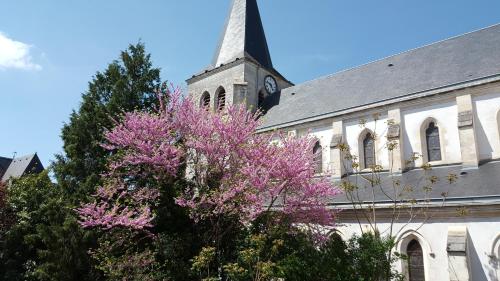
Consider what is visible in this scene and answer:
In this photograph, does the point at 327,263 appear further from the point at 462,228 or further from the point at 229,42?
the point at 229,42

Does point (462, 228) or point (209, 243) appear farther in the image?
point (462, 228)

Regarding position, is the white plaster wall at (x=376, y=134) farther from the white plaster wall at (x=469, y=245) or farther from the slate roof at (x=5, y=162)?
the slate roof at (x=5, y=162)

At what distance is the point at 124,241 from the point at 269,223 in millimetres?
3467

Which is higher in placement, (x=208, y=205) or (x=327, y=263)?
(x=208, y=205)

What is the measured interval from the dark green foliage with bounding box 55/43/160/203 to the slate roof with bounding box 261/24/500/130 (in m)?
9.00

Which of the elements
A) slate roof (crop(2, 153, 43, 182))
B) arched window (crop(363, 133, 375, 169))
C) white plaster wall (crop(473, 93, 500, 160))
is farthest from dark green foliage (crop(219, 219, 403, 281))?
slate roof (crop(2, 153, 43, 182))

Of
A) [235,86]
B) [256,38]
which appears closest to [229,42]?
[256,38]

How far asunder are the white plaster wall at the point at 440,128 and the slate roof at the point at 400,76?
826mm

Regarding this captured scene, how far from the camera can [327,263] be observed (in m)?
8.37

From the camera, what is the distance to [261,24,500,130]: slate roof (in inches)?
624

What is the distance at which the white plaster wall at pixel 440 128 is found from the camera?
48.4 ft

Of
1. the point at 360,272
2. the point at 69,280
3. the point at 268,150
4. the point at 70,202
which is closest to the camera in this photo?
the point at 360,272

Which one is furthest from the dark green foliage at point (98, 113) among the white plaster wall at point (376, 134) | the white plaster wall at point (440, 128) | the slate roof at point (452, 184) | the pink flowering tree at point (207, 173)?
the white plaster wall at point (440, 128)

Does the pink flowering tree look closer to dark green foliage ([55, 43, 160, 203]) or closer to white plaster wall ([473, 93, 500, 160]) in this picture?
dark green foliage ([55, 43, 160, 203])
